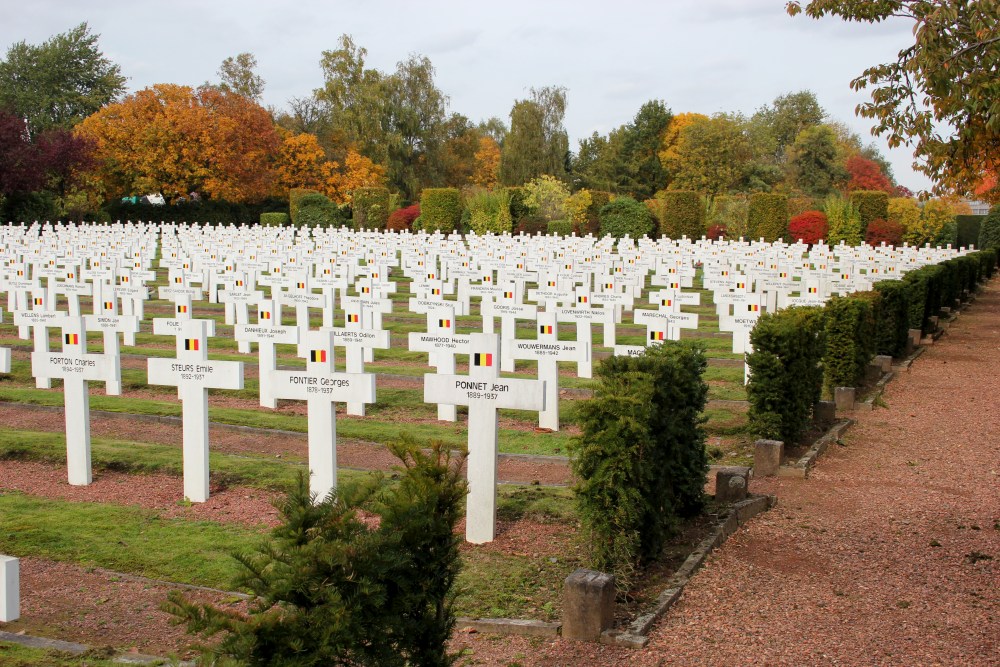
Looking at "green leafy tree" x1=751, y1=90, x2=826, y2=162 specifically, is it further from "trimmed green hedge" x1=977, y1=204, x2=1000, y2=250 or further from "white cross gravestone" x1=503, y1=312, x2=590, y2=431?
"white cross gravestone" x1=503, y1=312, x2=590, y2=431

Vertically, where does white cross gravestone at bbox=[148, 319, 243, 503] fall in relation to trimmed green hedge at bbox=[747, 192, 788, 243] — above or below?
below

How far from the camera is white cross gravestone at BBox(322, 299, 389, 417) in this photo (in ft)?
31.9

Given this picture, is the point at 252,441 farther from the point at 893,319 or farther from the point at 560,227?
the point at 560,227

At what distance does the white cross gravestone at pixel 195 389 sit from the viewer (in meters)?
7.75

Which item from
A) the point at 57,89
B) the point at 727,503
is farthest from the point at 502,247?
the point at 57,89

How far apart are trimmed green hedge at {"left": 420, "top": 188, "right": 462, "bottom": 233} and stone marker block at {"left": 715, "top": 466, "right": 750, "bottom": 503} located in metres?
37.8

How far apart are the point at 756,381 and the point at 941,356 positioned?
927 cm

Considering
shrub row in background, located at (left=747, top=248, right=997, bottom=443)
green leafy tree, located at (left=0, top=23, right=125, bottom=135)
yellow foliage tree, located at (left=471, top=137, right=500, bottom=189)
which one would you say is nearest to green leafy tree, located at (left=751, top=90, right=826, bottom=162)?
yellow foliage tree, located at (left=471, top=137, right=500, bottom=189)

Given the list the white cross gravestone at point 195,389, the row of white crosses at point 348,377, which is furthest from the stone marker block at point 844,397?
the white cross gravestone at point 195,389

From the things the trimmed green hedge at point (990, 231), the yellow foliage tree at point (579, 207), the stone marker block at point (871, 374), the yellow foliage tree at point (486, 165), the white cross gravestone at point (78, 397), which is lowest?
the stone marker block at point (871, 374)

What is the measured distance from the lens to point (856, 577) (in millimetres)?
6289

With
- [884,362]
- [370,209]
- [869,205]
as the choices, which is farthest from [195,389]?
Result: [370,209]

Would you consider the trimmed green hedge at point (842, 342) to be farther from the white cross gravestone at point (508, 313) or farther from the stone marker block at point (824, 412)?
the white cross gravestone at point (508, 313)

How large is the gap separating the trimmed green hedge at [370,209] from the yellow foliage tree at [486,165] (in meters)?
19.7
